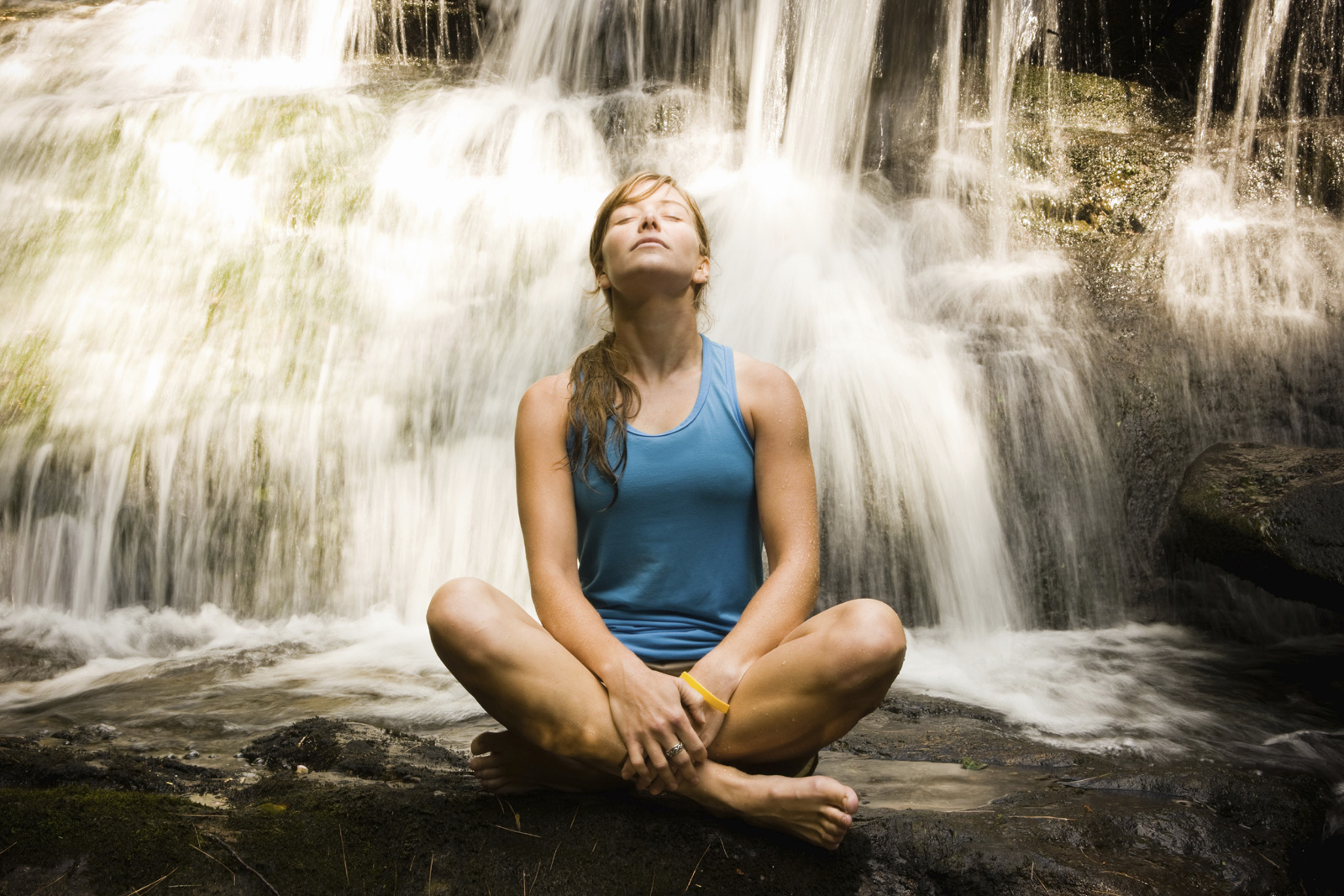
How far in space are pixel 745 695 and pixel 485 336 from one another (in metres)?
4.43

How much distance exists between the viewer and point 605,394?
2.35 meters

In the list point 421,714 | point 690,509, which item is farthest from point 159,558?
point 690,509

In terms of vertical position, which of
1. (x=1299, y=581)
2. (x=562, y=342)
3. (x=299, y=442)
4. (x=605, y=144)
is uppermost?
(x=605, y=144)

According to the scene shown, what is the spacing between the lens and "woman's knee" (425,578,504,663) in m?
1.96

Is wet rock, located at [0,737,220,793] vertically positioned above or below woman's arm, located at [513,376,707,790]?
below

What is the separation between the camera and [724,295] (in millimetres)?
5953

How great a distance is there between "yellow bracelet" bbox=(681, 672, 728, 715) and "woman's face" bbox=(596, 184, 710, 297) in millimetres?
960

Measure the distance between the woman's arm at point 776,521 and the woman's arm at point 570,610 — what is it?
5.9 inches

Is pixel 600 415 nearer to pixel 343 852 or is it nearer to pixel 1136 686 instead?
pixel 343 852

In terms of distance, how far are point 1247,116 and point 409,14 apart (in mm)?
7408

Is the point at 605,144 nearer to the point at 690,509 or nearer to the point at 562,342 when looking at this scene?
the point at 562,342

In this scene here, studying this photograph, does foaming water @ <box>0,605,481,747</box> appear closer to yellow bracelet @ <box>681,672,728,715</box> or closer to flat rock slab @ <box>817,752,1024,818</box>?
flat rock slab @ <box>817,752,1024,818</box>

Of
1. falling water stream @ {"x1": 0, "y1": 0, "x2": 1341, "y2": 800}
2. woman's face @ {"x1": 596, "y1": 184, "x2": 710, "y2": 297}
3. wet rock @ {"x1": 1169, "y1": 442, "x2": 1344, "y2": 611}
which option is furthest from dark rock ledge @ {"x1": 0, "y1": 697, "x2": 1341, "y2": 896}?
wet rock @ {"x1": 1169, "y1": 442, "x2": 1344, "y2": 611}

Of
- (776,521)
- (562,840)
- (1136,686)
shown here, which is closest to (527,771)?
(562,840)
